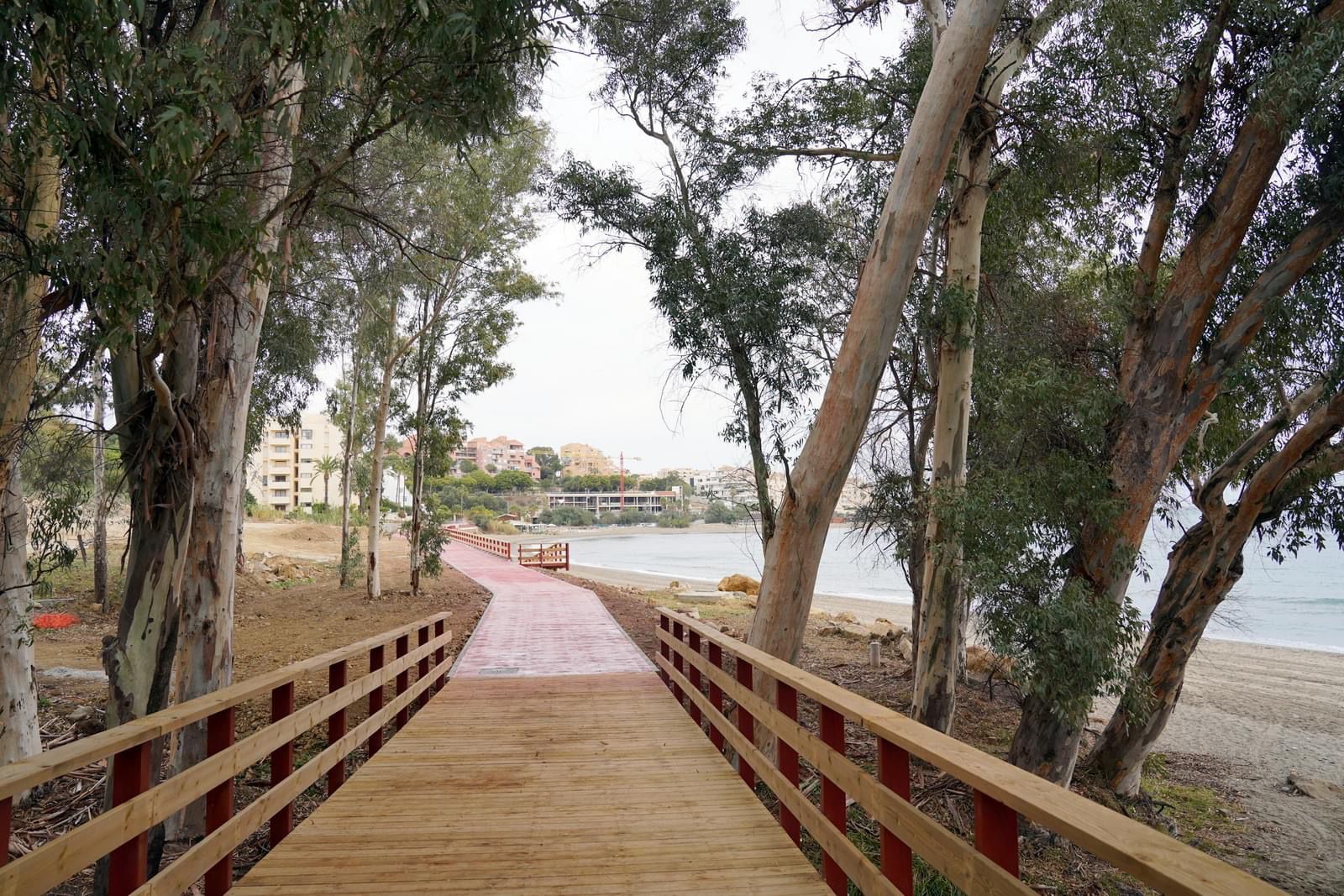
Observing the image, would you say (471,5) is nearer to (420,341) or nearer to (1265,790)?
(1265,790)

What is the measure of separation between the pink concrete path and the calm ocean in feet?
8.64

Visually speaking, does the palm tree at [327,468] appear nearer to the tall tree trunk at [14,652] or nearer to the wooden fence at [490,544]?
the wooden fence at [490,544]

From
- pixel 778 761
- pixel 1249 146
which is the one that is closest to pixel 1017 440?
pixel 1249 146

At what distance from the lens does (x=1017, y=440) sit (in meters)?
8.80

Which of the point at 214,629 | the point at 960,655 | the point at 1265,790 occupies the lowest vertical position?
the point at 1265,790

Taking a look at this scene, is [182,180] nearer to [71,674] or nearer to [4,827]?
[4,827]

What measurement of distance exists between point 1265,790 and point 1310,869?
3064 mm

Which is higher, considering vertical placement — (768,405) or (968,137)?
(968,137)

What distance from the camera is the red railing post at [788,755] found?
4164mm

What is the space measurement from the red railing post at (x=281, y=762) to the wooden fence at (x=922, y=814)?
2393 millimetres

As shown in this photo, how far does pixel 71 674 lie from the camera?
36.7 ft

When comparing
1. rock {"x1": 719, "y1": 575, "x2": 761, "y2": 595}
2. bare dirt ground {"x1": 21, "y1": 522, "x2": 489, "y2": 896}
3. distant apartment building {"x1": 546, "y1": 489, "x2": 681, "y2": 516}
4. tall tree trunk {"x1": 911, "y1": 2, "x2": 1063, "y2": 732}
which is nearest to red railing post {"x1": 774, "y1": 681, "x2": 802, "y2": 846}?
bare dirt ground {"x1": 21, "y1": 522, "x2": 489, "y2": 896}

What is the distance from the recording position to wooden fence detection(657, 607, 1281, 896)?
1.69 metres

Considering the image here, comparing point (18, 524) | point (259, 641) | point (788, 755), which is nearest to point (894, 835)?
point (788, 755)
